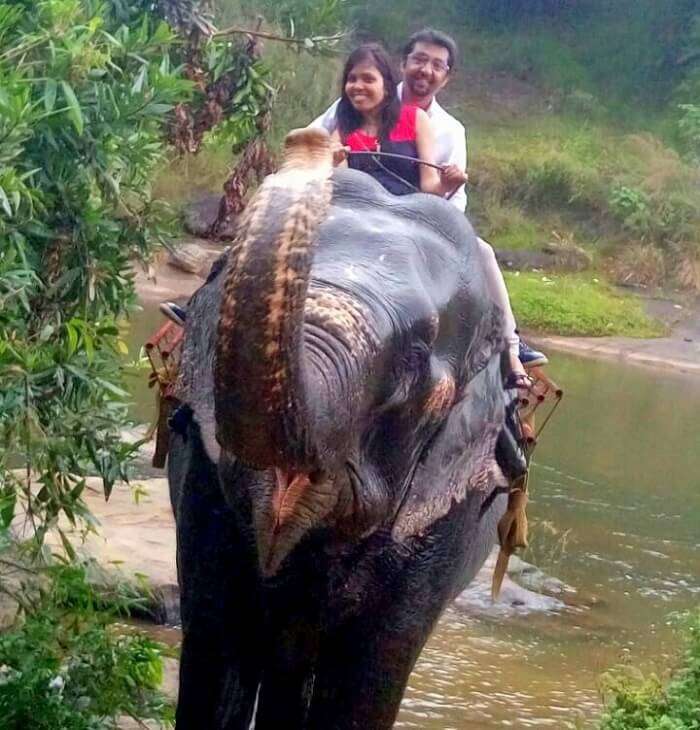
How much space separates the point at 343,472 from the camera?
2.69 meters

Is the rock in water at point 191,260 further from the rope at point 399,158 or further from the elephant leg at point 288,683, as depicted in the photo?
the elephant leg at point 288,683

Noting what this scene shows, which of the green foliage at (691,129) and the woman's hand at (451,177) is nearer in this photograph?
the woman's hand at (451,177)

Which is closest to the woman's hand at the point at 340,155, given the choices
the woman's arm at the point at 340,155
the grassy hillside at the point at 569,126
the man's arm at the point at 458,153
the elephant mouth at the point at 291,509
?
the woman's arm at the point at 340,155

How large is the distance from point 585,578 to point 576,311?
1158 centimetres

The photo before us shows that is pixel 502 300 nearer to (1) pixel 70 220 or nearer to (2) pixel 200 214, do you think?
(1) pixel 70 220

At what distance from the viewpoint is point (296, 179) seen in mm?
2199

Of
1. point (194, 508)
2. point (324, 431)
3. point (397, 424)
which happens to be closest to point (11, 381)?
point (194, 508)

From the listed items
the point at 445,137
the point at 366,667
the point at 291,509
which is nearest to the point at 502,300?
the point at 445,137

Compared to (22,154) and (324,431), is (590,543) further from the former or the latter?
(324,431)

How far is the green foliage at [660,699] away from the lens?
4.52m

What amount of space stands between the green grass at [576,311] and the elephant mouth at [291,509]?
16888 millimetres

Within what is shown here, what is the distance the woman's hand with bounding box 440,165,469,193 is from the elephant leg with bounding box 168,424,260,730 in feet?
2.92

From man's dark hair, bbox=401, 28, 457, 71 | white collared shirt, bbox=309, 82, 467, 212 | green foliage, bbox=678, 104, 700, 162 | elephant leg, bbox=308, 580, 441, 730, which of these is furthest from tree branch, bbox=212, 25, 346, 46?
green foliage, bbox=678, 104, 700, 162

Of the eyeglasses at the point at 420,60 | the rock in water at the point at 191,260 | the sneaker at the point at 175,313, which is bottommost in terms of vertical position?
the rock in water at the point at 191,260
